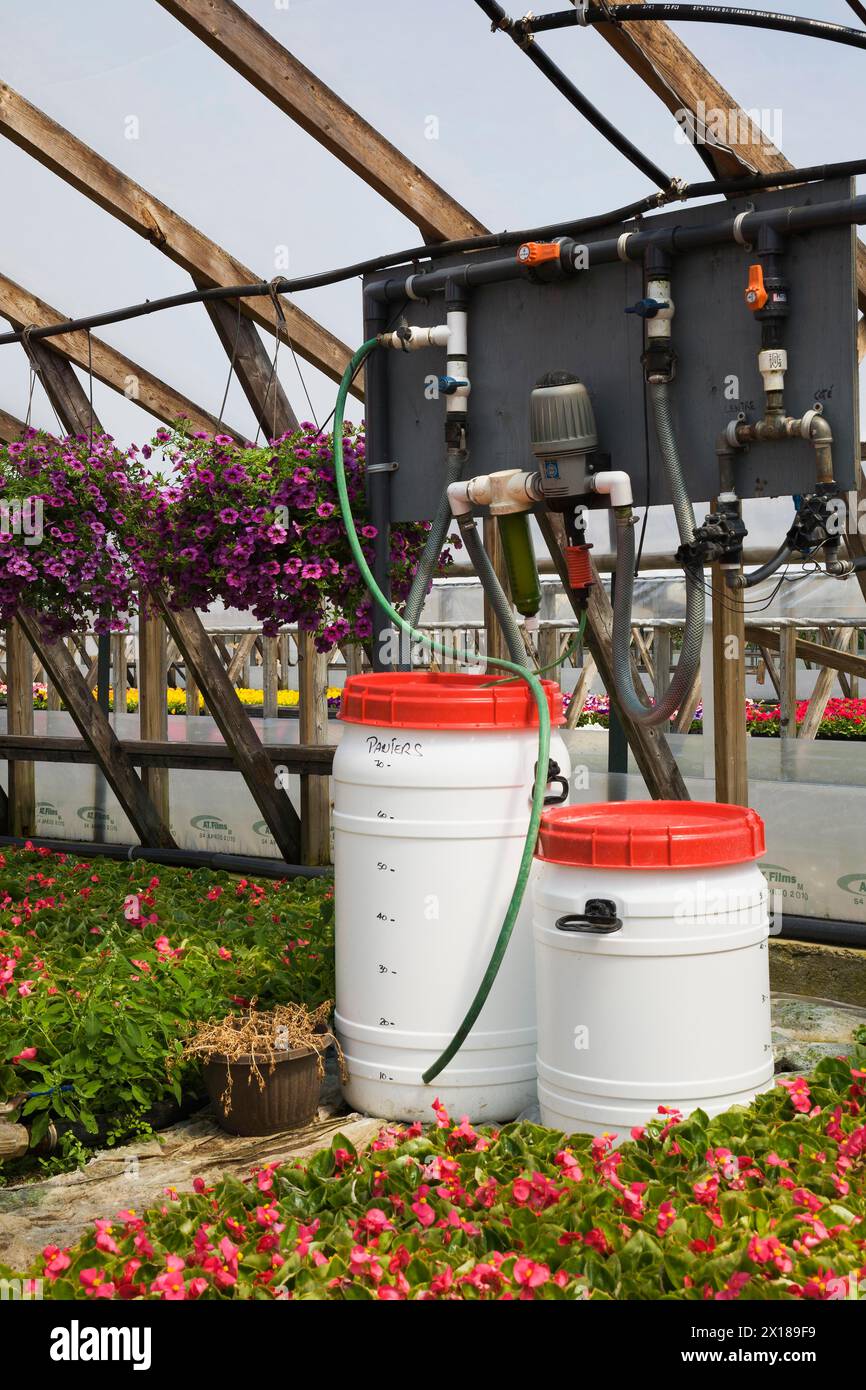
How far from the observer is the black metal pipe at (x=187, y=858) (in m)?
5.96

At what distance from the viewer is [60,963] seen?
3.98m

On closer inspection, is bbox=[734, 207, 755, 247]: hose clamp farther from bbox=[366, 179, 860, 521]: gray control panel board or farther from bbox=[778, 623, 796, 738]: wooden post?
bbox=[778, 623, 796, 738]: wooden post

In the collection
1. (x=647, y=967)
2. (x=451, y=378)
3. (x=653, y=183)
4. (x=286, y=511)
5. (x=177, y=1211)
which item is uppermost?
(x=653, y=183)

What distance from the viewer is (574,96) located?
11.9ft

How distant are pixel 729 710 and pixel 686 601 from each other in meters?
1.04

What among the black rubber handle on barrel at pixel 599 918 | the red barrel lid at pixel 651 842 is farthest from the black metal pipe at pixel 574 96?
the black rubber handle on barrel at pixel 599 918

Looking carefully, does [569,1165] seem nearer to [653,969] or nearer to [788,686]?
[653,969]

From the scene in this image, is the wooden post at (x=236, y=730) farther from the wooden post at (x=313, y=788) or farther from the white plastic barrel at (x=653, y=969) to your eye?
the white plastic barrel at (x=653, y=969)

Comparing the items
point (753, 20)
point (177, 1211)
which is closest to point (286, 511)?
point (753, 20)

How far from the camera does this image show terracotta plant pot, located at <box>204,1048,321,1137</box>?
10.3ft

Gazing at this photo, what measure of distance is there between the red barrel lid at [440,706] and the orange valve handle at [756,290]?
1084 millimetres

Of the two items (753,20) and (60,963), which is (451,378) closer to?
(753,20)

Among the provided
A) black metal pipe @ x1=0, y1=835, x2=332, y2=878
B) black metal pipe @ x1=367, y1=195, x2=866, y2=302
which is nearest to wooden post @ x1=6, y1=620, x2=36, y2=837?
black metal pipe @ x1=0, y1=835, x2=332, y2=878

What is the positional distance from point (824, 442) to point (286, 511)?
69.1 inches
